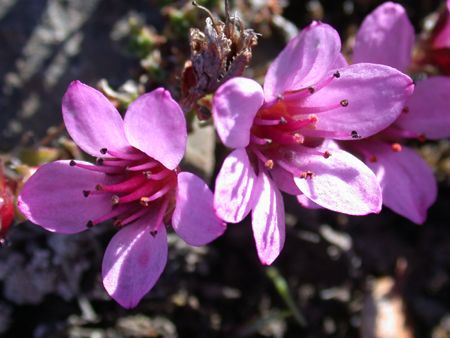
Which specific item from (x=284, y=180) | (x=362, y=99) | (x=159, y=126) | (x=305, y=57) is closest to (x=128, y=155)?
(x=159, y=126)

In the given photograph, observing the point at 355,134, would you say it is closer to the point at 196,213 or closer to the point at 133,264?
the point at 196,213

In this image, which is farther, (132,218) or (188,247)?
(188,247)

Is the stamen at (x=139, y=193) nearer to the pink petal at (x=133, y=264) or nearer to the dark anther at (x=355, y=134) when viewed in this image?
the pink petal at (x=133, y=264)

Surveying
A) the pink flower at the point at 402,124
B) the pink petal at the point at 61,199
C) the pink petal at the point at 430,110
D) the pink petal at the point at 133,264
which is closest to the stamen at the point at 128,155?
the pink petal at the point at 61,199

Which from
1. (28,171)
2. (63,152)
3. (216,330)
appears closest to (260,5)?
(63,152)

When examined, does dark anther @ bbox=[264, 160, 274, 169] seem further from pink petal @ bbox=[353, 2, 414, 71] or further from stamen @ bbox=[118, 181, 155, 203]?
pink petal @ bbox=[353, 2, 414, 71]

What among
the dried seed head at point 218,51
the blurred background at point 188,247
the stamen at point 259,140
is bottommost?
the blurred background at point 188,247

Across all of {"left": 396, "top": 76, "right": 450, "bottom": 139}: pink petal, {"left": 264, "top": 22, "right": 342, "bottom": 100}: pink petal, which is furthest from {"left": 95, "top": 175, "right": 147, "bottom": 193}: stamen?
{"left": 396, "top": 76, "right": 450, "bottom": 139}: pink petal
